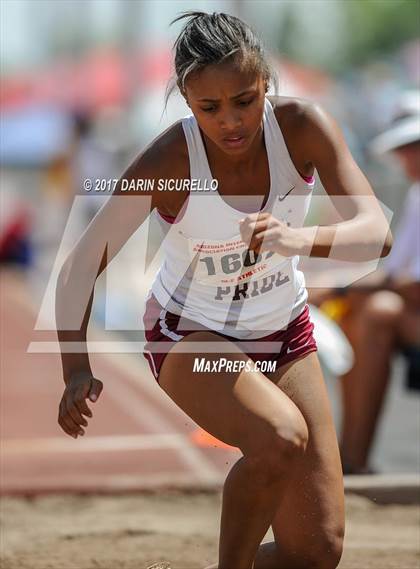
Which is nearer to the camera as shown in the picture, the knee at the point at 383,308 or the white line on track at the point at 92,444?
the knee at the point at 383,308

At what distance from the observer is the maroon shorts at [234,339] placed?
3.79 metres

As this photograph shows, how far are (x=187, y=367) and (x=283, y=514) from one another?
2.16 feet

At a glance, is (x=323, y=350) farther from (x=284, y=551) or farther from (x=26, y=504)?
(x=284, y=551)

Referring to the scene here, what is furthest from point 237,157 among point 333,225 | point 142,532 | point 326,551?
point 142,532

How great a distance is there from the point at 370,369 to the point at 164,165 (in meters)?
3.37

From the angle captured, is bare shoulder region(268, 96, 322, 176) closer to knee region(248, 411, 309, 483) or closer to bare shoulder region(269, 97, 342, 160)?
bare shoulder region(269, 97, 342, 160)

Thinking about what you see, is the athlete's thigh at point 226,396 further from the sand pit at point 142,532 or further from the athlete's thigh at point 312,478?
the sand pit at point 142,532

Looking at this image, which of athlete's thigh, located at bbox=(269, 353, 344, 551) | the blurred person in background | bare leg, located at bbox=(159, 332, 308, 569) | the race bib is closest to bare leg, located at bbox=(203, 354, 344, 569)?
athlete's thigh, located at bbox=(269, 353, 344, 551)

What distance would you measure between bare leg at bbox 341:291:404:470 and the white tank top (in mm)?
2839

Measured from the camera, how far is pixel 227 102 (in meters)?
3.52

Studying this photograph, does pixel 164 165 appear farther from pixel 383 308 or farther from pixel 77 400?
pixel 383 308

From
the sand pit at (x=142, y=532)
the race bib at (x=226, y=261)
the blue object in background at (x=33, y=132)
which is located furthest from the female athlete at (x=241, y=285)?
the blue object in background at (x=33, y=132)

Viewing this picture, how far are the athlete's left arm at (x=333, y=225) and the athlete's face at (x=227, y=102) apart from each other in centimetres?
23

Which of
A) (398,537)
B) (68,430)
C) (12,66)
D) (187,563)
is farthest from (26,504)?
(12,66)
